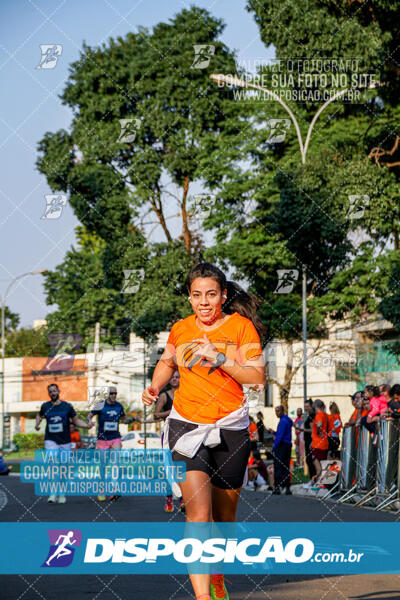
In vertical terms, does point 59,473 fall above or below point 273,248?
below

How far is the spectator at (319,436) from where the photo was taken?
1714 cm

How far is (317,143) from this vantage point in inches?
1119

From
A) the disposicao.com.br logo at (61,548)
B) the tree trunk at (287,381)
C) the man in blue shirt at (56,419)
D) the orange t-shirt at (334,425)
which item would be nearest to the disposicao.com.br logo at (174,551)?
the disposicao.com.br logo at (61,548)

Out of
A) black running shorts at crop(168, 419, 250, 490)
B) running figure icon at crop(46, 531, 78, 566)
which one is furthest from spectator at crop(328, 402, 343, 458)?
black running shorts at crop(168, 419, 250, 490)

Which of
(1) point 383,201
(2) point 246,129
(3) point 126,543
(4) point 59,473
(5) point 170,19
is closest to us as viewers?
(3) point 126,543

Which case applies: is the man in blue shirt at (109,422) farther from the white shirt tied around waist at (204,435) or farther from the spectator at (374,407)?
the white shirt tied around waist at (204,435)

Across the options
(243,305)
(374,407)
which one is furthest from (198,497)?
(374,407)

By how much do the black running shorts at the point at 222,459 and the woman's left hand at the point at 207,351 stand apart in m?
0.40

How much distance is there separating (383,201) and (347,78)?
4.67m

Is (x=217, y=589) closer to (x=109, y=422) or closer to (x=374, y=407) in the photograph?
(x=374, y=407)

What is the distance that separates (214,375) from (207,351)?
0.23 metres

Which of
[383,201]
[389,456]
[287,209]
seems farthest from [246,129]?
[389,456]

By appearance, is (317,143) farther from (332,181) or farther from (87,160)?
(87,160)

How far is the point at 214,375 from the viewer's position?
17.1ft
